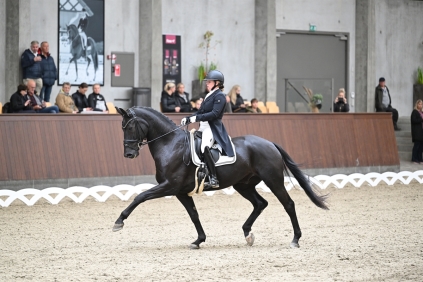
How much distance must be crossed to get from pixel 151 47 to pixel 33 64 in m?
3.60

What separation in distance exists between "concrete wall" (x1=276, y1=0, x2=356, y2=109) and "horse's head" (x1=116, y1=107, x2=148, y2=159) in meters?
16.0

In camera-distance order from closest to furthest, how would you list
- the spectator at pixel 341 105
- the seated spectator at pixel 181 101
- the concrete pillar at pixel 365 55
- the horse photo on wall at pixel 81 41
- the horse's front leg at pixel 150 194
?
the horse's front leg at pixel 150 194 < the seated spectator at pixel 181 101 < the horse photo on wall at pixel 81 41 < the spectator at pixel 341 105 < the concrete pillar at pixel 365 55

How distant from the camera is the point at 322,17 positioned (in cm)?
2450

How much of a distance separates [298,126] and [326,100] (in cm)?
830

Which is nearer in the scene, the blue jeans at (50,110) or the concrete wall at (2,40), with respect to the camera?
the blue jeans at (50,110)

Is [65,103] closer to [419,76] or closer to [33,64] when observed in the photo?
[33,64]

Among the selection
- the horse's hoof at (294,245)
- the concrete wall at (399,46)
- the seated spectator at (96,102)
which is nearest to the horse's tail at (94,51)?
the seated spectator at (96,102)

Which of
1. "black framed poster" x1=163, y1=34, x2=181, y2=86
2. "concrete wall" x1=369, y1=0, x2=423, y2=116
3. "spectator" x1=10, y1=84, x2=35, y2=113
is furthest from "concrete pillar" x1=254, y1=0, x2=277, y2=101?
"spectator" x1=10, y1=84, x2=35, y2=113

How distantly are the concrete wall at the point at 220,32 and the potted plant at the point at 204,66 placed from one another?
105mm

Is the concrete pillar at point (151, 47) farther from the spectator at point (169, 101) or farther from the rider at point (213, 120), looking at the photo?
the rider at point (213, 120)

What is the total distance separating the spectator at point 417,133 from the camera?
19.5 m

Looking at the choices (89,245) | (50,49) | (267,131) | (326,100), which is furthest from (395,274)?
(326,100)

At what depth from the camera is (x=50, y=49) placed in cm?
1936

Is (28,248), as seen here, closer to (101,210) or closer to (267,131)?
(101,210)
